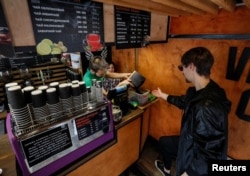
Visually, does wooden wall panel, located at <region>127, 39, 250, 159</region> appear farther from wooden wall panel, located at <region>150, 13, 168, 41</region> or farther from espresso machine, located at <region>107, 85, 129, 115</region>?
espresso machine, located at <region>107, 85, 129, 115</region>

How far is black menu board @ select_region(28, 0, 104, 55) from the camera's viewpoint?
40.9 inches

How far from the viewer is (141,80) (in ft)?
7.31

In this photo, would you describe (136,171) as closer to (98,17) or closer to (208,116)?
(208,116)

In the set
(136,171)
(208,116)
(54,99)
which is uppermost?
(54,99)

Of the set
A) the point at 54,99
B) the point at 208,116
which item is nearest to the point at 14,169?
the point at 54,99

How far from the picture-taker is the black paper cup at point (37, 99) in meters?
1.00

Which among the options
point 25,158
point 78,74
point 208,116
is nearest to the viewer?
point 25,158

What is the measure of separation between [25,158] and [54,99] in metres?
0.46

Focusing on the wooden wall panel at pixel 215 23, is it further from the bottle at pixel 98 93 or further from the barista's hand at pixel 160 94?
the bottle at pixel 98 93

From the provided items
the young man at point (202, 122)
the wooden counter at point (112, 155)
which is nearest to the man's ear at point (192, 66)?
the young man at point (202, 122)

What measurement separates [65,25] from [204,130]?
1.47 m

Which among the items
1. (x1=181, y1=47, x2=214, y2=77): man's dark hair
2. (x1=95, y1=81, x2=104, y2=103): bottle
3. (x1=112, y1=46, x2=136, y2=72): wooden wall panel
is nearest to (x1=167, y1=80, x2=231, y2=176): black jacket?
(x1=181, y1=47, x2=214, y2=77): man's dark hair

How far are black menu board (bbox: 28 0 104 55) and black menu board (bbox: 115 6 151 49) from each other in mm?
233

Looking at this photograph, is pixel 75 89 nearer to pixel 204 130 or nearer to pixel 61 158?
pixel 61 158
